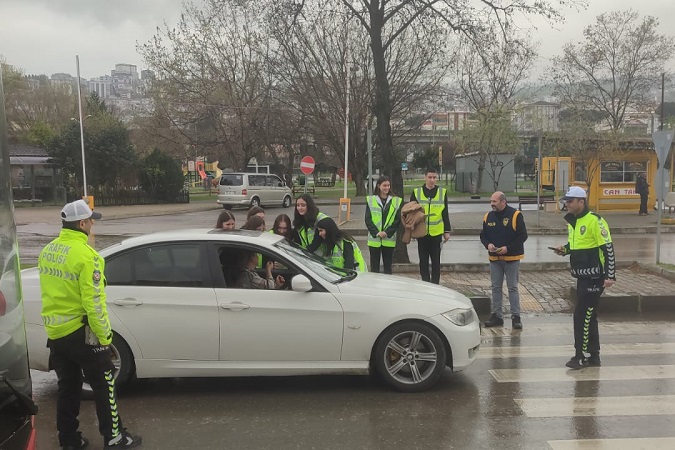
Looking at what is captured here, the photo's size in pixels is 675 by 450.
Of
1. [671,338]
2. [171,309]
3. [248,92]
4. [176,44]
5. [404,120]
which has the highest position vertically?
[176,44]

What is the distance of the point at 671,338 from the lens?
22.4 feet

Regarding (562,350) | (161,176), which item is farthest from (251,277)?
(161,176)

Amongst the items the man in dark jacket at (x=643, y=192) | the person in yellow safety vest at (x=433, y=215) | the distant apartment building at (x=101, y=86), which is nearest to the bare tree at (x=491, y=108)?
the man in dark jacket at (x=643, y=192)

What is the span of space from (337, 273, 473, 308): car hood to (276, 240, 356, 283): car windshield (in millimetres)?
110

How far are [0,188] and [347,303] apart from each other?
3155 mm

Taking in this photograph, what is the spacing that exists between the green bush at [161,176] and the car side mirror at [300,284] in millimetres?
34809

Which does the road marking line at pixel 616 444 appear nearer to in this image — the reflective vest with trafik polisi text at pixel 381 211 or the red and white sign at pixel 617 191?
the reflective vest with trafik polisi text at pixel 381 211

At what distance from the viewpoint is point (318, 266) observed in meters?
5.48

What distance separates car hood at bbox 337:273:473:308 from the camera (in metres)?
5.10

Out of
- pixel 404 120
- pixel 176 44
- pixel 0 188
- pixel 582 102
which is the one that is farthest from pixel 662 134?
pixel 176 44

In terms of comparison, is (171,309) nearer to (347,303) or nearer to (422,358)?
(347,303)

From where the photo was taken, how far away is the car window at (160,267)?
504 centimetres

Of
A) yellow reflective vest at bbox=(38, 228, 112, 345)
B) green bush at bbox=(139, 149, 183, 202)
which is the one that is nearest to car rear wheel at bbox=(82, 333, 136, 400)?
yellow reflective vest at bbox=(38, 228, 112, 345)

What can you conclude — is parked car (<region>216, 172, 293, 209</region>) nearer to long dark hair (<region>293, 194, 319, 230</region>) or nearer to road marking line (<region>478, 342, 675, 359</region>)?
long dark hair (<region>293, 194, 319, 230</region>)
